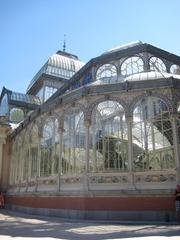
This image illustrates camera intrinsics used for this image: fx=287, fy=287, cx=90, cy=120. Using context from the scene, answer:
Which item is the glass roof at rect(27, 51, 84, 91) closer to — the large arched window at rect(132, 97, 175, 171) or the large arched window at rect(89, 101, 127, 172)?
the large arched window at rect(89, 101, 127, 172)

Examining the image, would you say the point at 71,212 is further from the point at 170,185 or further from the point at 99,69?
the point at 99,69

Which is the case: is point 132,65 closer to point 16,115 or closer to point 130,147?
point 130,147

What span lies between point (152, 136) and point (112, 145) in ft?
7.86

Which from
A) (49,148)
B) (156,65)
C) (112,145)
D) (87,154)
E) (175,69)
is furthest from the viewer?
(175,69)

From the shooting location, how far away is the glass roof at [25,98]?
34.1 m

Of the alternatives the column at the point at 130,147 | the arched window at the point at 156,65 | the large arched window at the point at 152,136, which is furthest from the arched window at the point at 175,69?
the column at the point at 130,147

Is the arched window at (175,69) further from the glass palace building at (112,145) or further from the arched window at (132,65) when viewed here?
the arched window at (132,65)

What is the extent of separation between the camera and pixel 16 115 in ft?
109

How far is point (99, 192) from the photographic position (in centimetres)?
1470

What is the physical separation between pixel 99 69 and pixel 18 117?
15245mm

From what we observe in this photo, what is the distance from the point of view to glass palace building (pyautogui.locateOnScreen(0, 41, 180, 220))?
14305mm

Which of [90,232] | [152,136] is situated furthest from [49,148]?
[90,232]

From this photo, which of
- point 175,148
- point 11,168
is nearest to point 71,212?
point 175,148

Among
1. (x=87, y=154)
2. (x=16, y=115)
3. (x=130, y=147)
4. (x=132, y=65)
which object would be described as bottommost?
(x=87, y=154)
